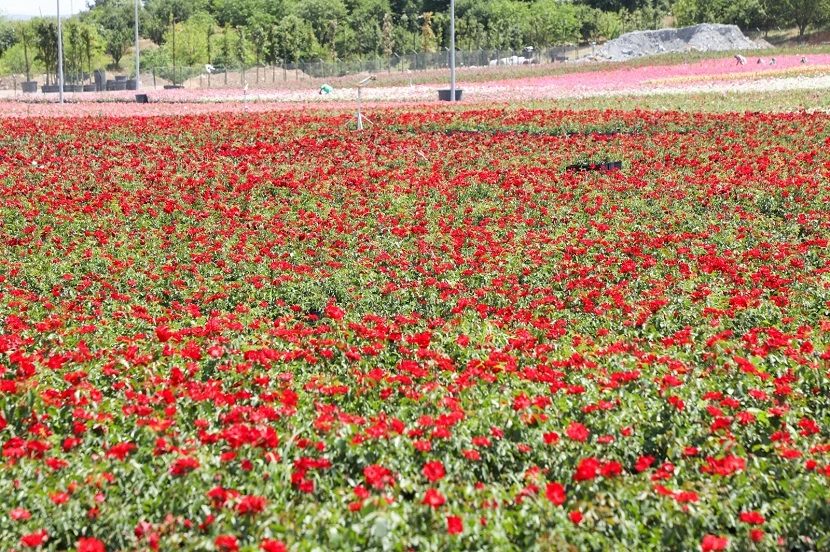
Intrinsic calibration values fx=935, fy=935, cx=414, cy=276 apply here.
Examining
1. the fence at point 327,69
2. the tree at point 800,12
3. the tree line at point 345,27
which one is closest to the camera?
the fence at point 327,69

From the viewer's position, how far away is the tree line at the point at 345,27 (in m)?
87.9

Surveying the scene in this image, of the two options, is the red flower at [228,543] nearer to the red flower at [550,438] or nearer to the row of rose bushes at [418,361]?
the row of rose bushes at [418,361]

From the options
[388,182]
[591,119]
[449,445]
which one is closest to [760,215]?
[388,182]

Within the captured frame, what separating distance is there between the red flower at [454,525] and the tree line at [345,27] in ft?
261

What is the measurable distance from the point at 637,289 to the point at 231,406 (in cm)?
447

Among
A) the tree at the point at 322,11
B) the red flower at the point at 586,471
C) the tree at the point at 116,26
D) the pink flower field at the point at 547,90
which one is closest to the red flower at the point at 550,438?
the red flower at the point at 586,471

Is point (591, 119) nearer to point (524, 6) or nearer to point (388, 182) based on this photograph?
point (388, 182)

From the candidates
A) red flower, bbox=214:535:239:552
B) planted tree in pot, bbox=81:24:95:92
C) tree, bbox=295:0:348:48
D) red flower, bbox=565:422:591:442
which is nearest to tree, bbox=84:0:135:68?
planted tree in pot, bbox=81:24:95:92

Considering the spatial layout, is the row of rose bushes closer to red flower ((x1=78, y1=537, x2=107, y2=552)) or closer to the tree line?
red flower ((x1=78, y1=537, x2=107, y2=552))

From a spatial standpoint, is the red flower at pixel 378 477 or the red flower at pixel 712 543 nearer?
the red flower at pixel 712 543

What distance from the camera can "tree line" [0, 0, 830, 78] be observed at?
87875 millimetres

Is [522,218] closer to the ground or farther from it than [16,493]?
farther from it

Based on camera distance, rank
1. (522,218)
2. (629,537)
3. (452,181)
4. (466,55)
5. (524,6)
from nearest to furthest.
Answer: (629,537), (522,218), (452,181), (466,55), (524,6)

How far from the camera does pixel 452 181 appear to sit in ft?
47.4
